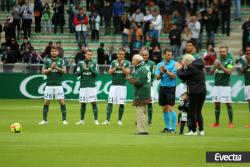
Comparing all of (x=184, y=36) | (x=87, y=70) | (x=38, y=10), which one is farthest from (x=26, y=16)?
(x=87, y=70)

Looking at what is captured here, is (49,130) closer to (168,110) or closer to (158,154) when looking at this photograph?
(168,110)

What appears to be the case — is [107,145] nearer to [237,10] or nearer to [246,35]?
[246,35]

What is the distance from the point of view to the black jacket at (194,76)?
23922 millimetres

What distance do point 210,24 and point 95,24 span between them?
21.4 feet

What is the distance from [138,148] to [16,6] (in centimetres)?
3138

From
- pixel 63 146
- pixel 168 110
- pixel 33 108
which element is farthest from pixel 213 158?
pixel 33 108

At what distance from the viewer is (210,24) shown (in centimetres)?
4709

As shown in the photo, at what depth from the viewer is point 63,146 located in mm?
21656

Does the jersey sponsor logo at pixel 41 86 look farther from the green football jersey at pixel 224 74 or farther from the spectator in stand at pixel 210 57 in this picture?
the green football jersey at pixel 224 74

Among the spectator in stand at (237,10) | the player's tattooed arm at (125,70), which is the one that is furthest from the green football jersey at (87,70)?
the spectator in stand at (237,10)

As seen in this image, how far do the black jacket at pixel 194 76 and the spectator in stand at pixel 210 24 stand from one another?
23.0 m

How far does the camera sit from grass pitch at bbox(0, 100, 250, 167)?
19016 millimetres

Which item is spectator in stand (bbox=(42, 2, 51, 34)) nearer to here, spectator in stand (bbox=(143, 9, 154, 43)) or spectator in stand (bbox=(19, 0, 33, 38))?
spectator in stand (bbox=(19, 0, 33, 38))

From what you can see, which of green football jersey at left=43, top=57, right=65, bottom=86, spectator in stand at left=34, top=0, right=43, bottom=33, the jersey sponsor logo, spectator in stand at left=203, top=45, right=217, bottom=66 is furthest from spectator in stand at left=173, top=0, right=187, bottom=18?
green football jersey at left=43, top=57, right=65, bottom=86
